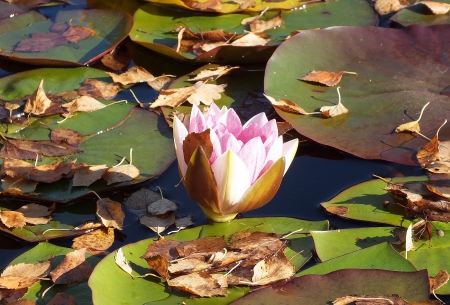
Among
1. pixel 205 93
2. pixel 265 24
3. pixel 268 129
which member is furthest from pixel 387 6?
pixel 268 129

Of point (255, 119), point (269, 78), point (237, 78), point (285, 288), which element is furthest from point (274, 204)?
point (237, 78)

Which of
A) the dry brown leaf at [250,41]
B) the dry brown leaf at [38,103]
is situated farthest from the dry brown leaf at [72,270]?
the dry brown leaf at [250,41]

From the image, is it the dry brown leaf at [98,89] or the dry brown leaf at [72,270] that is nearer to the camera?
the dry brown leaf at [72,270]

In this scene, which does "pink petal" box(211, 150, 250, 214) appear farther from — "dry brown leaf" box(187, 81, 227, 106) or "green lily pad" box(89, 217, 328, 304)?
"dry brown leaf" box(187, 81, 227, 106)

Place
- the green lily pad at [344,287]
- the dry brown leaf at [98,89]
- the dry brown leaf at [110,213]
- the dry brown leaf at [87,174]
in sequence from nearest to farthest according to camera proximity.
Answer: the green lily pad at [344,287], the dry brown leaf at [110,213], the dry brown leaf at [87,174], the dry brown leaf at [98,89]

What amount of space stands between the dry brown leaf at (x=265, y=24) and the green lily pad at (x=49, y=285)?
1.67 metres

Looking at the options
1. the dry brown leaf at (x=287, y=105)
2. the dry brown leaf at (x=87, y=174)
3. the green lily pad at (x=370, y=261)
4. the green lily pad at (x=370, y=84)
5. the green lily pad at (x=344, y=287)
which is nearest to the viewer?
the green lily pad at (x=344, y=287)

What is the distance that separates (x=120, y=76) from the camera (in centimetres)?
292

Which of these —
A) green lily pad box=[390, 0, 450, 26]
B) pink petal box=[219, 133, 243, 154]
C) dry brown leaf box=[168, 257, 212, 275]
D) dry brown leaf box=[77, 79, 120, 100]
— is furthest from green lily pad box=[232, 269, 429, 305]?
green lily pad box=[390, 0, 450, 26]

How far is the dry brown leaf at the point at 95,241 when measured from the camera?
2016 mm

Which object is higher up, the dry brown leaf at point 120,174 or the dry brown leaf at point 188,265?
the dry brown leaf at point 188,265

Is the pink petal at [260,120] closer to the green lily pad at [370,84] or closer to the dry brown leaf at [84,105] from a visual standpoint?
the green lily pad at [370,84]

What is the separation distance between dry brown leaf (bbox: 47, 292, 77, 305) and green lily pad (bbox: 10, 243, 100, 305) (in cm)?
2

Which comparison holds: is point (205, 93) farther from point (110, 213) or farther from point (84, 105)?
point (110, 213)
